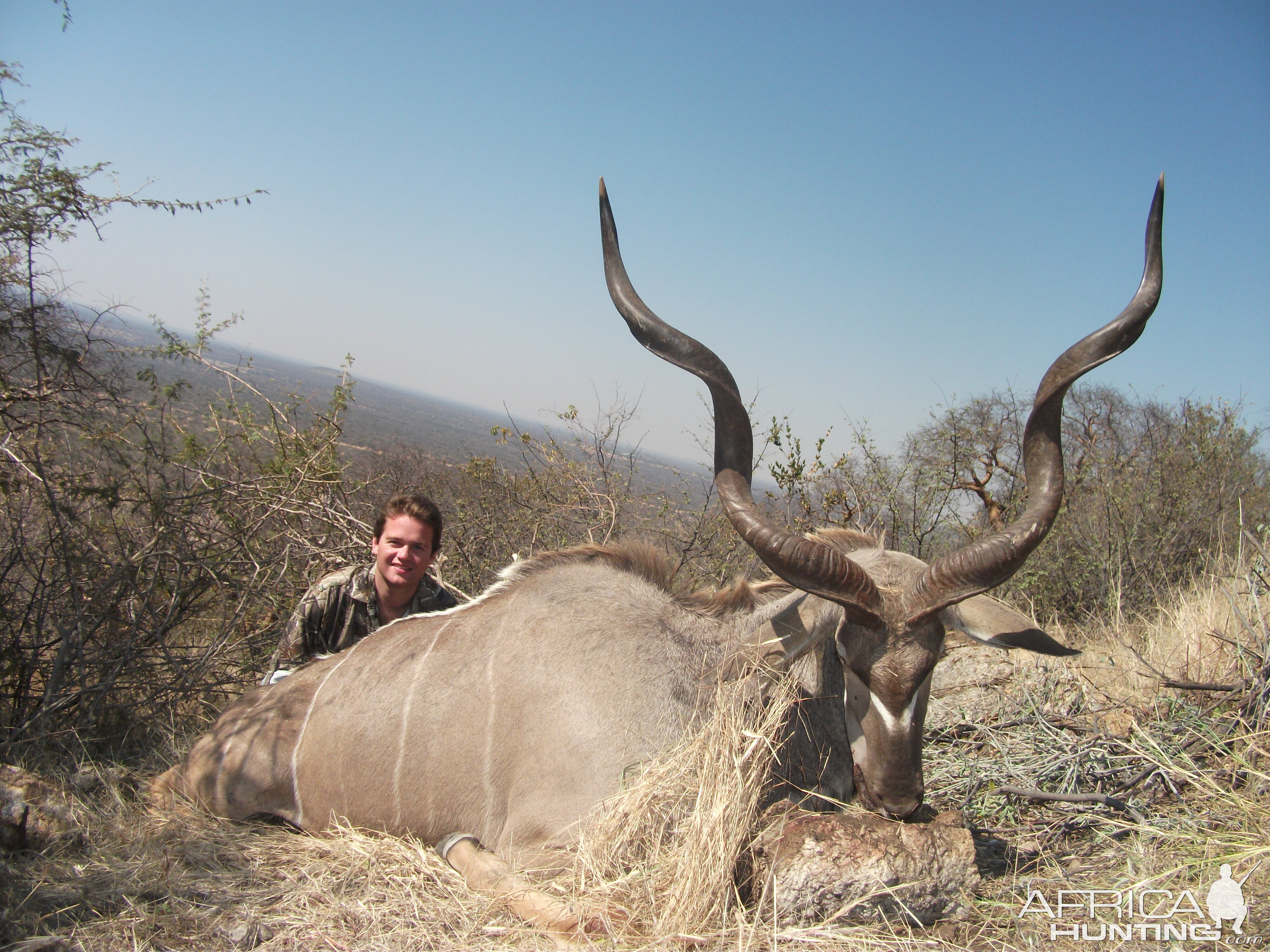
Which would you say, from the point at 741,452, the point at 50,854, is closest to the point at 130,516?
the point at 50,854

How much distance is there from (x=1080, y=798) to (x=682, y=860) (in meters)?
1.90

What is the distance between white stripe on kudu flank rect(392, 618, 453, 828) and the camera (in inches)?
122

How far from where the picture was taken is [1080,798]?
3246mm

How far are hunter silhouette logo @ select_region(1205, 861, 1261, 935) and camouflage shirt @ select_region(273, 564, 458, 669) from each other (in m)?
3.29

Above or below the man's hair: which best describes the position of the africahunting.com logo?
below

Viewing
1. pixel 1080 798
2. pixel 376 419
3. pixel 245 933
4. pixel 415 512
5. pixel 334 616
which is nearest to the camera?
pixel 245 933

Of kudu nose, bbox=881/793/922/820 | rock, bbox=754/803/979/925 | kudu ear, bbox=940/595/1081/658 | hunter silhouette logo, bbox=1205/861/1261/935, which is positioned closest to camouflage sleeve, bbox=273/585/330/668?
rock, bbox=754/803/979/925

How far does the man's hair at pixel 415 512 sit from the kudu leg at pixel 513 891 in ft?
4.79

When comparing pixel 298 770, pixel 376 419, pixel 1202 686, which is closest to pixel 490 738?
pixel 298 770

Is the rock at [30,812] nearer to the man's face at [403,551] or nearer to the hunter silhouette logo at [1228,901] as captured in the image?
the man's face at [403,551]

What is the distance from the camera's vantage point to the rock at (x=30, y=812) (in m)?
2.65

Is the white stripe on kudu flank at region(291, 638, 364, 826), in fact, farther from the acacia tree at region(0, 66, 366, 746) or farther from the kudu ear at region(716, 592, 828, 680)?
the kudu ear at region(716, 592, 828, 680)

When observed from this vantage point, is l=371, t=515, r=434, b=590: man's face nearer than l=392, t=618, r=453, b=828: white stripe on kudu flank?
No

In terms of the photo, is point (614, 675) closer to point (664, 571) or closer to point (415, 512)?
point (664, 571)
